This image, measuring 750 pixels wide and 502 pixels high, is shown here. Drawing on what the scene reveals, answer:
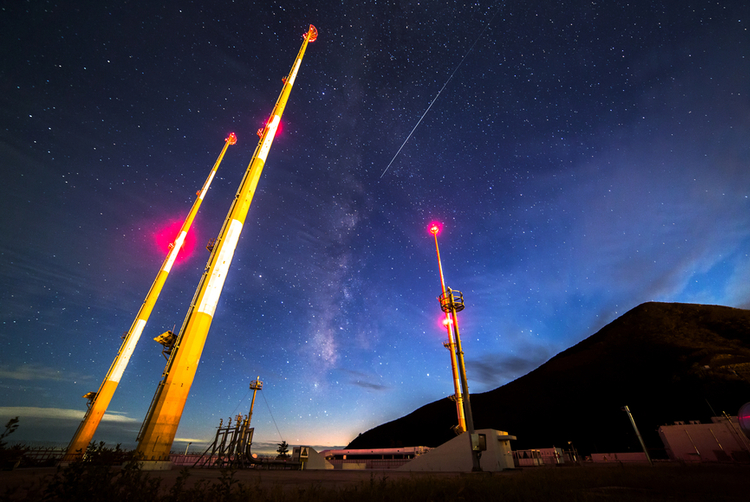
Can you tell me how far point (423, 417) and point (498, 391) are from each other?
115 feet

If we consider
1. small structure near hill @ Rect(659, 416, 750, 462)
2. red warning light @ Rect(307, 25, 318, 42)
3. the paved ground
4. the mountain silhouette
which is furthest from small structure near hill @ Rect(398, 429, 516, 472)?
the mountain silhouette

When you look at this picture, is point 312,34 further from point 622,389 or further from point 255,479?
point 622,389

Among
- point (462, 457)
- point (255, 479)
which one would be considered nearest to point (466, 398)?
point (462, 457)

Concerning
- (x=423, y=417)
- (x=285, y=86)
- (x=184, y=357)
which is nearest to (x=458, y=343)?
(x=184, y=357)

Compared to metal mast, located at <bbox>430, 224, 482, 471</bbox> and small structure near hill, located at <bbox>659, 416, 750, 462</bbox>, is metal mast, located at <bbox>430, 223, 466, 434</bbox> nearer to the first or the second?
metal mast, located at <bbox>430, 224, 482, 471</bbox>

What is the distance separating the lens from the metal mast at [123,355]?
27.5 metres

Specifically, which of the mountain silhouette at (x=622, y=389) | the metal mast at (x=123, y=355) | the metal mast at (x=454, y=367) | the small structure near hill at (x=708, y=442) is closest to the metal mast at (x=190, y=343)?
the metal mast at (x=123, y=355)

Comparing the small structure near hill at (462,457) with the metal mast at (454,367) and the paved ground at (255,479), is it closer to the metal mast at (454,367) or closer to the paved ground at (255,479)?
the metal mast at (454,367)

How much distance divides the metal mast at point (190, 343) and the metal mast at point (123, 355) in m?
15.5

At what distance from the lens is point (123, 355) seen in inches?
1236

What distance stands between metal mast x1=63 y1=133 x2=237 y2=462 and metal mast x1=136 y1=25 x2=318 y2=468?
15.5 m

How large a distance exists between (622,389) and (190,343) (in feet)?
391

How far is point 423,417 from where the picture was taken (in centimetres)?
13025

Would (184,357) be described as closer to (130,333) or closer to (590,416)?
(130,333)
